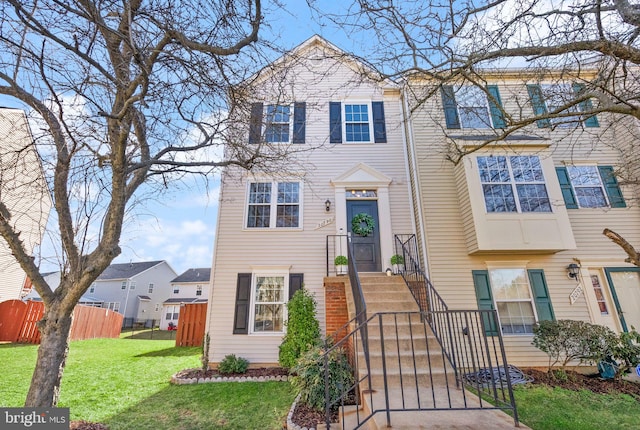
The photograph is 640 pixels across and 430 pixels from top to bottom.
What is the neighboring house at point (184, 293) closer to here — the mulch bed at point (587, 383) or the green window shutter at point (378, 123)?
the green window shutter at point (378, 123)

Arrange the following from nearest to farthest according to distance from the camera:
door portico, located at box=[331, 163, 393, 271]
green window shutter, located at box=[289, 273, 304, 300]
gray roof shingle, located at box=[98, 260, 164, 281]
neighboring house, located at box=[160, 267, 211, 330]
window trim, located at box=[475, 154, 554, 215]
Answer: window trim, located at box=[475, 154, 554, 215], green window shutter, located at box=[289, 273, 304, 300], door portico, located at box=[331, 163, 393, 271], neighboring house, located at box=[160, 267, 211, 330], gray roof shingle, located at box=[98, 260, 164, 281]

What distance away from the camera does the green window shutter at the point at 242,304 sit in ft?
23.6

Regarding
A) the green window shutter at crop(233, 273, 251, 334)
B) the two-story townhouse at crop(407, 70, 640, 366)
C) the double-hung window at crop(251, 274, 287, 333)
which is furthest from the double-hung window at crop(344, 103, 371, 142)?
the green window shutter at crop(233, 273, 251, 334)

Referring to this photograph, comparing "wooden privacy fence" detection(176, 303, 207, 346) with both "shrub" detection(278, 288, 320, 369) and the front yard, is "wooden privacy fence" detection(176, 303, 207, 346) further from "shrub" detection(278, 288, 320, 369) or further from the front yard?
"shrub" detection(278, 288, 320, 369)

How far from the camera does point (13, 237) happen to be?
328 cm

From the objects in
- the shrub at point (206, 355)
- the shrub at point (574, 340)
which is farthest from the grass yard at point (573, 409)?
the shrub at point (206, 355)

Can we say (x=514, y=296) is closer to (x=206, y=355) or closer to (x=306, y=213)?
(x=306, y=213)

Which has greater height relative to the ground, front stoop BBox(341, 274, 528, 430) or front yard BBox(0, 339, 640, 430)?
front stoop BBox(341, 274, 528, 430)

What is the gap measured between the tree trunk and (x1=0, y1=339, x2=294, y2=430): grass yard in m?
1.09

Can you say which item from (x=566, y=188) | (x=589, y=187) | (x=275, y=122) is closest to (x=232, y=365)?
(x=275, y=122)

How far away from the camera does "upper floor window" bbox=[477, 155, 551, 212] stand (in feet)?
22.9

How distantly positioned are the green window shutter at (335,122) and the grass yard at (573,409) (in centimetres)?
743

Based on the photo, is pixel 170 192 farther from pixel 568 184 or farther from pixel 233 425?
pixel 568 184

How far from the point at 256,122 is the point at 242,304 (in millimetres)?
4740
